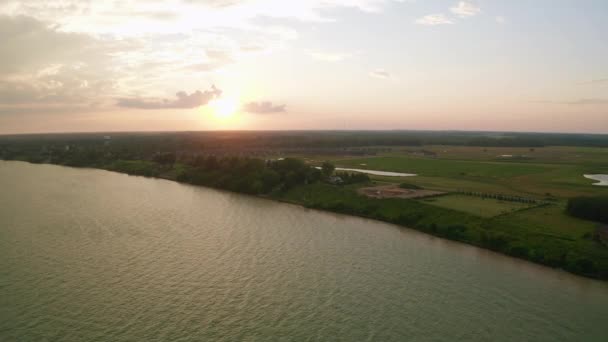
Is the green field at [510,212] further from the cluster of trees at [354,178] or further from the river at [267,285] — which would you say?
the cluster of trees at [354,178]

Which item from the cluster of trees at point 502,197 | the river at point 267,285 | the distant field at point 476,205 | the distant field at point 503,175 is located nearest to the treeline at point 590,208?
the distant field at point 476,205

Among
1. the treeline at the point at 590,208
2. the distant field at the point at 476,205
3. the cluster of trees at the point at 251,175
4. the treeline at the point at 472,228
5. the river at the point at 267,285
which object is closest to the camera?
the river at the point at 267,285

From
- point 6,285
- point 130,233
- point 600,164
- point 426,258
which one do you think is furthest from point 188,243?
point 600,164

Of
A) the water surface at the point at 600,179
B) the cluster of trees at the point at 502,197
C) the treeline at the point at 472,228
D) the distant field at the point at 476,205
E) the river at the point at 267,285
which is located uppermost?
the water surface at the point at 600,179

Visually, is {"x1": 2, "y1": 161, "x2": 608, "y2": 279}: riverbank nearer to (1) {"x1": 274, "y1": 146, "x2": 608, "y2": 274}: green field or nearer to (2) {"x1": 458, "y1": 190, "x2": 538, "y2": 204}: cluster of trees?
(1) {"x1": 274, "y1": 146, "x2": 608, "y2": 274}: green field

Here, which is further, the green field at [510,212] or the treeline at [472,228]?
the green field at [510,212]

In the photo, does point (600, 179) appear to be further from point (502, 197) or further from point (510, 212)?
point (510, 212)

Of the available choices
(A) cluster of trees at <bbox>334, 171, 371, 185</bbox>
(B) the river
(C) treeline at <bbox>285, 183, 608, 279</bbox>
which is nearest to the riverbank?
(C) treeline at <bbox>285, 183, 608, 279</bbox>
